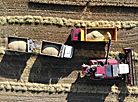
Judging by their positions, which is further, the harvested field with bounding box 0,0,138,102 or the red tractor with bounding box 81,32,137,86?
the harvested field with bounding box 0,0,138,102

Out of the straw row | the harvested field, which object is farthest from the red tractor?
the straw row

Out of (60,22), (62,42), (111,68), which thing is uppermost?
(60,22)

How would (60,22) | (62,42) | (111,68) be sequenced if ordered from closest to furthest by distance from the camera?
(111,68) < (60,22) < (62,42)

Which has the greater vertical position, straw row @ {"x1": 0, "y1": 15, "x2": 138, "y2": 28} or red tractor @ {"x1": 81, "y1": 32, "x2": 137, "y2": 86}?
straw row @ {"x1": 0, "y1": 15, "x2": 138, "y2": 28}

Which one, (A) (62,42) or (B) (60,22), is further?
(A) (62,42)

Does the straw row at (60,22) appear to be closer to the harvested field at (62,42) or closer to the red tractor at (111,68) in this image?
the harvested field at (62,42)

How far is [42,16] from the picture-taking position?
8.32m

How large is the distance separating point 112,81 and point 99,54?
2062 mm

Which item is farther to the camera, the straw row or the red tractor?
the straw row

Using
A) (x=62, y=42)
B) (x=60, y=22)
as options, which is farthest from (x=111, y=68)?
(x=60, y=22)

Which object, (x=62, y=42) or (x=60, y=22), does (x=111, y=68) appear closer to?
(x=62, y=42)

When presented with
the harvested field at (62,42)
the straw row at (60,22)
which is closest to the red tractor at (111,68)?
the harvested field at (62,42)

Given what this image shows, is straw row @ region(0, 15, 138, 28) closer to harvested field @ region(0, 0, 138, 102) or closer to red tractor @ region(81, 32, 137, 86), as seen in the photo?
harvested field @ region(0, 0, 138, 102)

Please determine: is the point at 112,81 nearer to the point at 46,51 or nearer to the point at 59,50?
the point at 59,50
